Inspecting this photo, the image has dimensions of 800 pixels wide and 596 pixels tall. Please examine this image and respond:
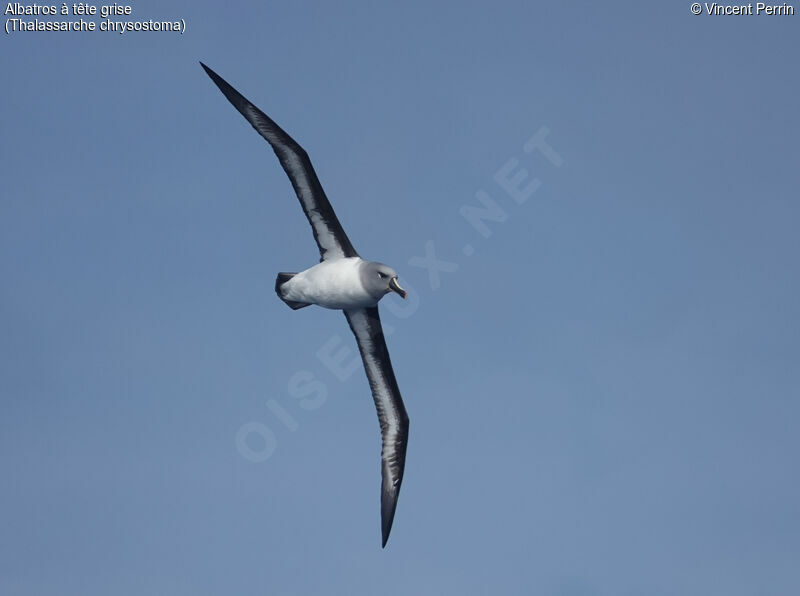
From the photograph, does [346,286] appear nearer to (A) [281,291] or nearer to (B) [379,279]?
(B) [379,279]

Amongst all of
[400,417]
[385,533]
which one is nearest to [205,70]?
[400,417]

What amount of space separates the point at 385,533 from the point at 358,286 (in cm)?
683

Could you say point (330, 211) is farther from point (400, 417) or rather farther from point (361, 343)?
point (400, 417)

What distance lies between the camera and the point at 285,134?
2609cm

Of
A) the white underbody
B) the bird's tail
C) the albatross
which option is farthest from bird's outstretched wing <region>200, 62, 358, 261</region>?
the bird's tail

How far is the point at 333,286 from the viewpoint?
27.2 meters

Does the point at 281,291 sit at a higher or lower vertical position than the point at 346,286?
higher

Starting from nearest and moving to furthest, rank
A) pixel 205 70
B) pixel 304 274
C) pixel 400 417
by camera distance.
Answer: pixel 205 70
pixel 304 274
pixel 400 417

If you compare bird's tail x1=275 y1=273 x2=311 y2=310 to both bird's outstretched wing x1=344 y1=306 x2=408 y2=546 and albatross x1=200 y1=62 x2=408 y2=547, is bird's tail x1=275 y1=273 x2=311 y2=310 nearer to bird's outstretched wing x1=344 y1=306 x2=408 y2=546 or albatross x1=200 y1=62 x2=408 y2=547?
albatross x1=200 y1=62 x2=408 y2=547

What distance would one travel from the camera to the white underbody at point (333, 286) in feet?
88.2

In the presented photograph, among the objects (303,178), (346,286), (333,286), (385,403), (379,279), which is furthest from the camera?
(385,403)

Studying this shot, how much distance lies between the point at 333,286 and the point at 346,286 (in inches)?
15.5

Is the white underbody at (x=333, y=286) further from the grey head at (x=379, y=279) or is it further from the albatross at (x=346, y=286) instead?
the grey head at (x=379, y=279)

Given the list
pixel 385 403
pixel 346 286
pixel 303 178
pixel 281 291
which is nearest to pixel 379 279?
pixel 346 286
